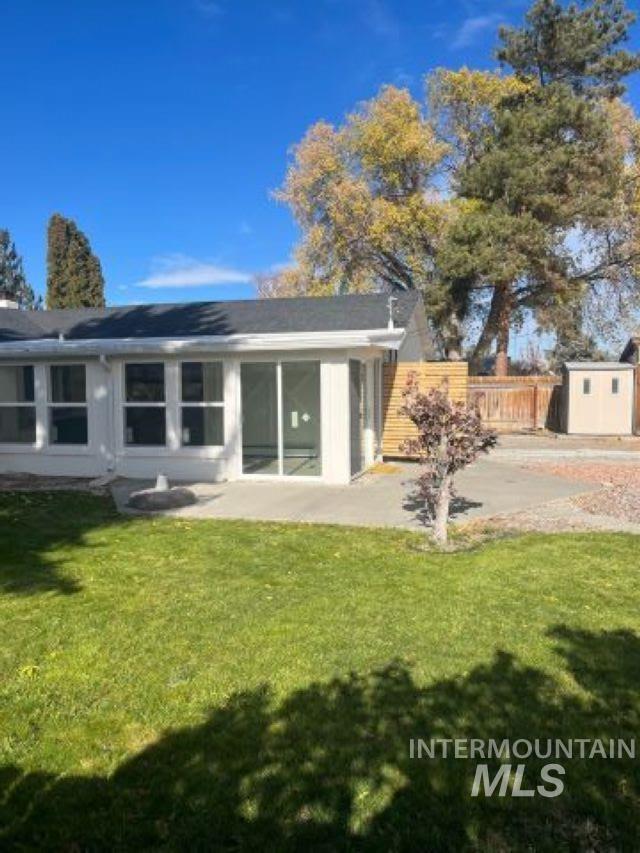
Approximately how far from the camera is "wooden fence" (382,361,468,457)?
47.7 feet

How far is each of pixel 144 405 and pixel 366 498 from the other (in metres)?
4.75

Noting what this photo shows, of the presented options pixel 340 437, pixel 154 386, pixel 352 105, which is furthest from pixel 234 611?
pixel 352 105

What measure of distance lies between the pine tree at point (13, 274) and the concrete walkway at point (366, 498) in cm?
3470

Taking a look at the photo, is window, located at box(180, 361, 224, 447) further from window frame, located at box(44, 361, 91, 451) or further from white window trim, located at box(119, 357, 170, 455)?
window frame, located at box(44, 361, 91, 451)

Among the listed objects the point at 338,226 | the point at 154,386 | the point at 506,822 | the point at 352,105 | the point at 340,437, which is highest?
the point at 352,105

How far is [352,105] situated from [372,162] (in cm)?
335

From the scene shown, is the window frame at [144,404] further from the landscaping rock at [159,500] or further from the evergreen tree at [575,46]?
the evergreen tree at [575,46]

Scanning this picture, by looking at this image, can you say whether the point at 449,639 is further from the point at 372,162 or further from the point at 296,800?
the point at 372,162

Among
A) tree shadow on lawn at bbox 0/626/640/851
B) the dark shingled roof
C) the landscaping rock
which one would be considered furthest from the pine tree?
tree shadow on lawn at bbox 0/626/640/851

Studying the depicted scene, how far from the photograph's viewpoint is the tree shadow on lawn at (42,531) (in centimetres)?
605

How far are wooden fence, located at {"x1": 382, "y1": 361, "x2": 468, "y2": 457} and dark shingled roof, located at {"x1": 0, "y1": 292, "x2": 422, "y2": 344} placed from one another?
1.02m

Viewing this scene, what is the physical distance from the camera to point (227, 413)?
12258 mm

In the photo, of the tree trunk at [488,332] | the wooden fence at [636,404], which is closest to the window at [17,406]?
the wooden fence at [636,404]

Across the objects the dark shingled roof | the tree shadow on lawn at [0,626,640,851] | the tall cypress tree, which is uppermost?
the tall cypress tree
